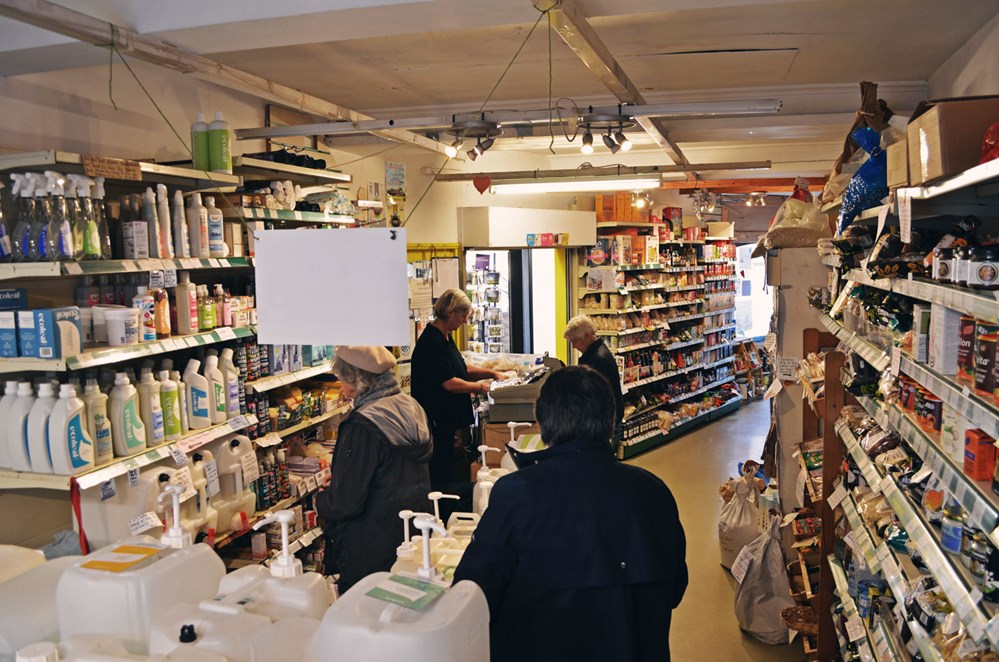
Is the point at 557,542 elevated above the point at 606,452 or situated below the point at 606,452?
below

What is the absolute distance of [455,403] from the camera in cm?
566

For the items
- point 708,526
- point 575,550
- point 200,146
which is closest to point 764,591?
point 708,526

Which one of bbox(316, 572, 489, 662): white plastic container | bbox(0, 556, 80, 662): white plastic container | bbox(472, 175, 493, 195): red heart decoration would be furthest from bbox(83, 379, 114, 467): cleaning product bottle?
bbox(472, 175, 493, 195): red heart decoration

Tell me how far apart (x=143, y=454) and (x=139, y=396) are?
26cm

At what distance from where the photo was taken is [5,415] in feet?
10.6

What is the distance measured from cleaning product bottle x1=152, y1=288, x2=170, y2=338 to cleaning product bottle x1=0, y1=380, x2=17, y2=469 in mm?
650

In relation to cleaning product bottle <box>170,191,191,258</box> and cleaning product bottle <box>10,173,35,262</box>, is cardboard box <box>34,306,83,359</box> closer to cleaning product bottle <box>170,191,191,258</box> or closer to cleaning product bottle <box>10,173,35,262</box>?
cleaning product bottle <box>10,173,35,262</box>

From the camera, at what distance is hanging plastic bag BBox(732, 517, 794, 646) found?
4836mm

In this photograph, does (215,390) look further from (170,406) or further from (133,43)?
(133,43)

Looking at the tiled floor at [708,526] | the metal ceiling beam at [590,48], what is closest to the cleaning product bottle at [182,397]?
the metal ceiling beam at [590,48]

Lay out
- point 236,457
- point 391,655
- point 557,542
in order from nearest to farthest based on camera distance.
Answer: point 391,655 < point 557,542 < point 236,457

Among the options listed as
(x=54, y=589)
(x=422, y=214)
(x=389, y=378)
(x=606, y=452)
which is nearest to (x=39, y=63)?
(x=389, y=378)

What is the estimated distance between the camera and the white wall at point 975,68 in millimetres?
4055

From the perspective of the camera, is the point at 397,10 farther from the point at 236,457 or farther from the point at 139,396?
the point at 236,457
